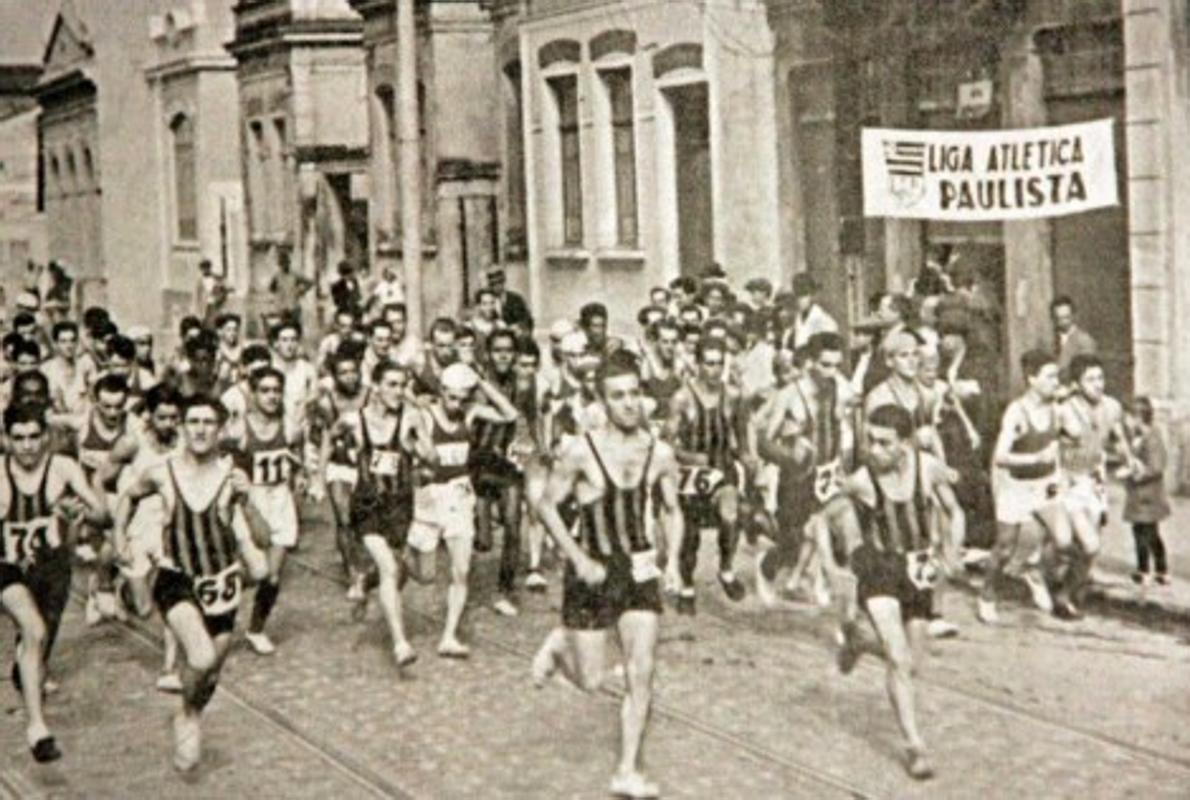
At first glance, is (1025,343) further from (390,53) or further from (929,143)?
(390,53)

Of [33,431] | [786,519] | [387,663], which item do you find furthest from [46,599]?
[786,519]

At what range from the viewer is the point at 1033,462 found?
37.0ft

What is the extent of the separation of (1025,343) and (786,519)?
4729 mm

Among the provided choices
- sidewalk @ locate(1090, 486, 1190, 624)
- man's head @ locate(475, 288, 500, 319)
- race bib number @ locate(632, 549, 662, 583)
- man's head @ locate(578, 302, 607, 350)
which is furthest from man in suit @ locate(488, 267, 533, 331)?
race bib number @ locate(632, 549, 662, 583)

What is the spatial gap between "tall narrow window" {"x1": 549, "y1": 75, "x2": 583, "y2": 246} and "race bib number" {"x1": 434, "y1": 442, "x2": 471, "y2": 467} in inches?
419

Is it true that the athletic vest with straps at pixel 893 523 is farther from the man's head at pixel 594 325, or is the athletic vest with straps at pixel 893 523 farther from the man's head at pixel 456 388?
the man's head at pixel 594 325

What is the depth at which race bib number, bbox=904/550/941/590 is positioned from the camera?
8.56 m

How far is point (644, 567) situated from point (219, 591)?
5.96 feet

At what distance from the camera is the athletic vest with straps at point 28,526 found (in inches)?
357

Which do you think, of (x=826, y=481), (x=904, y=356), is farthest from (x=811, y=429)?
(x=904, y=356)

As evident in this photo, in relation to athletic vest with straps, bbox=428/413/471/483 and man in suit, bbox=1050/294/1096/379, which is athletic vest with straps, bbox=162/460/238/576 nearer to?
athletic vest with straps, bbox=428/413/471/483

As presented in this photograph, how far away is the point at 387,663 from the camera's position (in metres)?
10.8

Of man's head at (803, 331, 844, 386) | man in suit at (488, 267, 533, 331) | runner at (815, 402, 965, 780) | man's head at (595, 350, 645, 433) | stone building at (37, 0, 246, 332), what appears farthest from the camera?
stone building at (37, 0, 246, 332)

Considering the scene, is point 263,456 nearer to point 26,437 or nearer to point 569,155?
point 26,437
